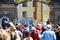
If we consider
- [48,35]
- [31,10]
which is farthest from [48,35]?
[31,10]

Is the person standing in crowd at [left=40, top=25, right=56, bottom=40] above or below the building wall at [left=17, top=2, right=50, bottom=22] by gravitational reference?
above

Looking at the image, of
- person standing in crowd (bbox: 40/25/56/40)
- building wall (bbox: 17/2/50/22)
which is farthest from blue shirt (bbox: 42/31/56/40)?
building wall (bbox: 17/2/50/22)

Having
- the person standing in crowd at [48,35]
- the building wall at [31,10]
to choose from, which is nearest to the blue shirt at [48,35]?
the person standing in crowd at [48,35]

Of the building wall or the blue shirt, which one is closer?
the blue shirt

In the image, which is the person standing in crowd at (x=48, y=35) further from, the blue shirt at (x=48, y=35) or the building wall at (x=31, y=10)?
the building wall at (x=31, y=10)

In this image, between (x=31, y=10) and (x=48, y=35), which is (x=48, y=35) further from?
(x=31, y=10)

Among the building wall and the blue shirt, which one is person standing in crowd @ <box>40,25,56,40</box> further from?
the building wall

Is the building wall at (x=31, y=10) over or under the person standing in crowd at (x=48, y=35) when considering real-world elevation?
under

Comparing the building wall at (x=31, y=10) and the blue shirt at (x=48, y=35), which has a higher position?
the blue shirt at (x=48, y=35)

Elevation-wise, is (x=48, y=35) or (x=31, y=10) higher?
(x=48, y=35)

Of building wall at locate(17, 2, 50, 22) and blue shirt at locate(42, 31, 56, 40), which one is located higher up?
blue shirt at locate(42, 31, 56, 40)

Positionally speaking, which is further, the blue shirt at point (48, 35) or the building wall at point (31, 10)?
the building wall at point (31, 10)

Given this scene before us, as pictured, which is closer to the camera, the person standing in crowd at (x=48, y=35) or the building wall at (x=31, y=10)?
the person standing in crowd at (x=48, y=35)

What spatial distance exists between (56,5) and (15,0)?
14.5ft
